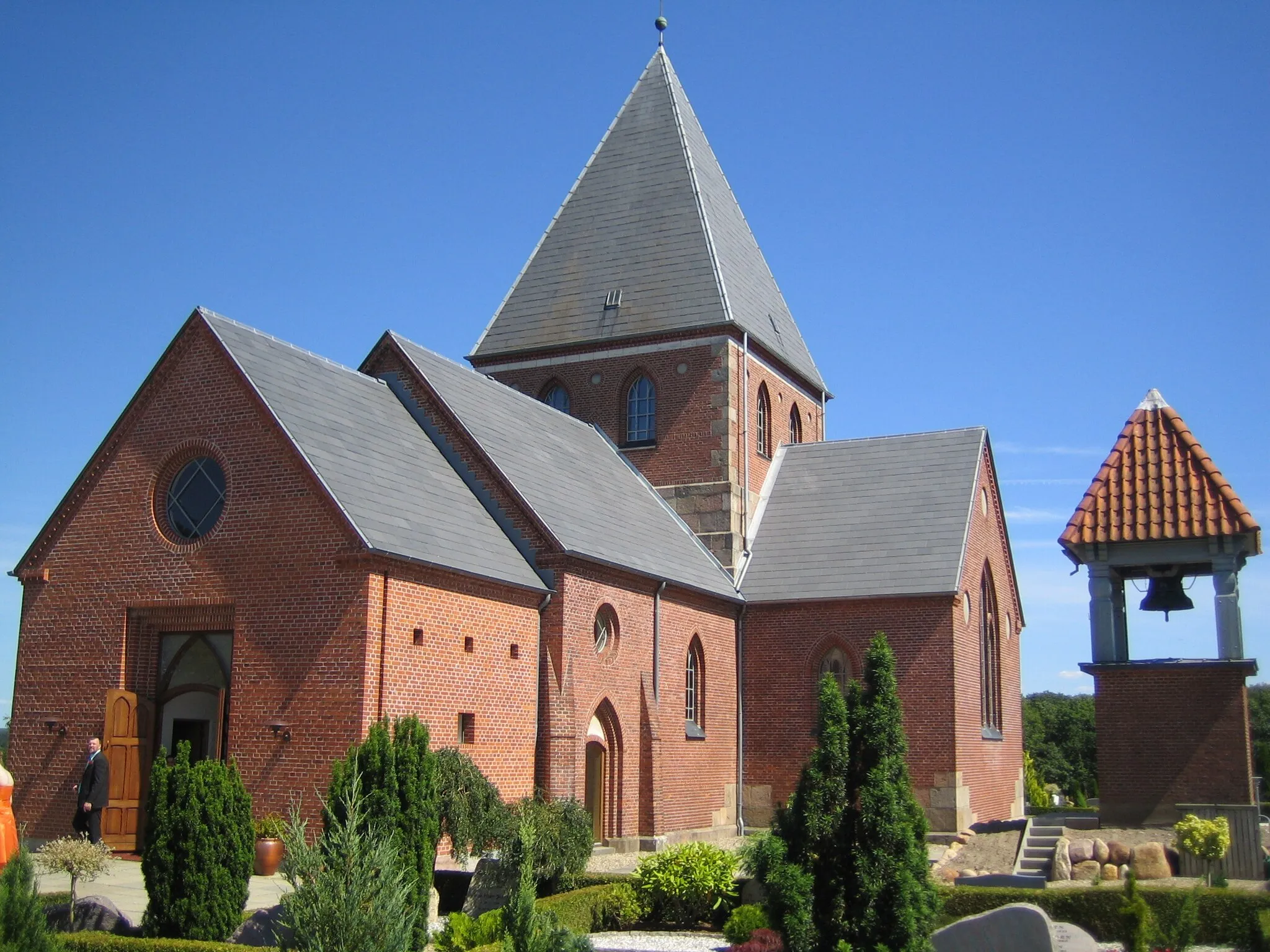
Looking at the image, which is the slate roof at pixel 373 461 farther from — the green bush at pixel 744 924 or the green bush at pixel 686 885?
the green bush at pixel 744 924

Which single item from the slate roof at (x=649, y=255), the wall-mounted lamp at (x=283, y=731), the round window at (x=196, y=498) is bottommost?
the wall-mounted lamp at (x=283, y=731)

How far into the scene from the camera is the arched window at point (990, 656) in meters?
30.7

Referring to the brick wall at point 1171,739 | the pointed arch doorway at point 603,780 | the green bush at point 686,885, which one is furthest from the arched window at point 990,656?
the green bush at point 686,885

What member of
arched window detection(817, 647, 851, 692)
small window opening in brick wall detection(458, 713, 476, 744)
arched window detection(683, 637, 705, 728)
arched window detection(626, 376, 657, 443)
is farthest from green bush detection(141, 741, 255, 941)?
arched window detection(626, 376, 657, 443)

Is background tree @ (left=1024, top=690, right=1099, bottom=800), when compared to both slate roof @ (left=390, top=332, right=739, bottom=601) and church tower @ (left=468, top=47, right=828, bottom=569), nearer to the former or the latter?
church tower @ (left=468, top=47, right=828, bottom=569)

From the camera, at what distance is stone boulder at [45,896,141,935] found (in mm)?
13523

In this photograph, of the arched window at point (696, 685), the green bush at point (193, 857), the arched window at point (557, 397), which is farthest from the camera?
the arched window at point (557, 397)

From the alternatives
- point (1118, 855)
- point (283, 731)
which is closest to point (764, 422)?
point (1118, 855)

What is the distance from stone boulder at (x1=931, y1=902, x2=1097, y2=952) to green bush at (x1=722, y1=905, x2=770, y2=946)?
250 centimetres

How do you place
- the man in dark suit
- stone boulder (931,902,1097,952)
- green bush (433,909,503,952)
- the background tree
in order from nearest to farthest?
stone boulder (931,902,1097,952) < green bush (433,909,503,952) < the man in dark suit < the background tree

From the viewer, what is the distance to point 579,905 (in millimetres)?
15898

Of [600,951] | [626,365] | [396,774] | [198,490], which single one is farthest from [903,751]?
[626,365]

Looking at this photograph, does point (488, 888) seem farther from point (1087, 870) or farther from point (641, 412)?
point (641, 412)

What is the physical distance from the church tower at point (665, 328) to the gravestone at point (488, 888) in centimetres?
1465
